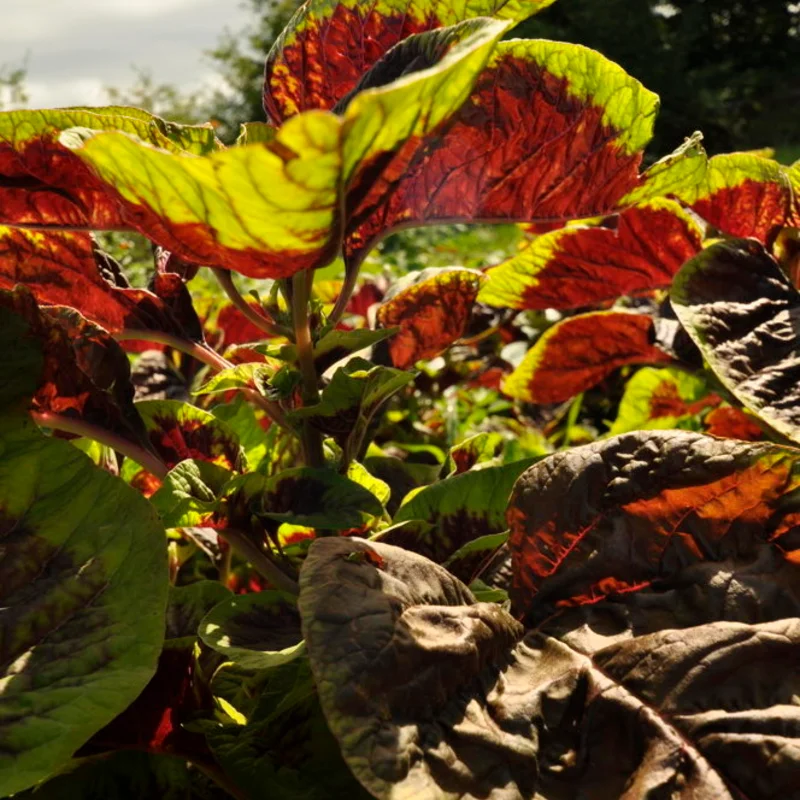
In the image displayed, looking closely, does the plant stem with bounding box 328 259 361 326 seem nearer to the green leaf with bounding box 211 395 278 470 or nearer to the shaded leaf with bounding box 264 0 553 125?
the shaded leaf with bounding box 264 0 553 125

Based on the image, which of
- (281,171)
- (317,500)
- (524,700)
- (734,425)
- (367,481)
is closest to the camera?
(281,171)

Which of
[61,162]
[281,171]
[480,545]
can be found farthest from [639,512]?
[61,162]

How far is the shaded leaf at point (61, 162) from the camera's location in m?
0.64

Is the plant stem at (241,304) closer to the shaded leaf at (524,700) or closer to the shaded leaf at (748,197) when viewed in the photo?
the shaded leaf at (524,700)

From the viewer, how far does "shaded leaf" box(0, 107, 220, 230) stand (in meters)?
0.64

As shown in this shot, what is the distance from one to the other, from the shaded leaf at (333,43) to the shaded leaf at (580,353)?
544 mm

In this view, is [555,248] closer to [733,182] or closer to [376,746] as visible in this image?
[733,182]

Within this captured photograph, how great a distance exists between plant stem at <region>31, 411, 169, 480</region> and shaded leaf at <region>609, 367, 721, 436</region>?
78 cm

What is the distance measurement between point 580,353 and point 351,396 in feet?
1.94

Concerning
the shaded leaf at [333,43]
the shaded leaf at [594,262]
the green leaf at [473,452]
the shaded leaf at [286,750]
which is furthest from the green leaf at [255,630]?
the shaded leaf at [594,262]

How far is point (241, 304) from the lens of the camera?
756mm

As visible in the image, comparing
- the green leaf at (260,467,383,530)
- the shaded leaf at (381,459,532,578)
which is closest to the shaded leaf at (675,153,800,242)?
the shaded leaf at (381,459,532,578)

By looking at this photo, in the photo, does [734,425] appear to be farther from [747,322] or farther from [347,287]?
[347,287]

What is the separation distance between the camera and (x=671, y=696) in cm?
58
